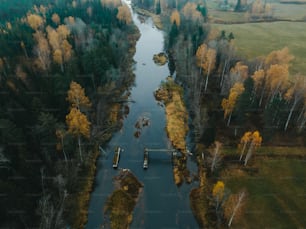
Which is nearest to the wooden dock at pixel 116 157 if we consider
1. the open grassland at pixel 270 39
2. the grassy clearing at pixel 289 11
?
the open grassland at pixel 270 39

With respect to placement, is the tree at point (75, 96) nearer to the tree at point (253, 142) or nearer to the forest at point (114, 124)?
the forest at point (114, 124)

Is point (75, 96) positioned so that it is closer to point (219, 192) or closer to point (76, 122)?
point (76, 122)

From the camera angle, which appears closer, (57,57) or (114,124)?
(114,124)

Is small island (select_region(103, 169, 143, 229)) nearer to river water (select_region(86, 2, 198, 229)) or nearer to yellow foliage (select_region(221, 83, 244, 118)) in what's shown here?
river water (select_region(86, 2, 198, 229))

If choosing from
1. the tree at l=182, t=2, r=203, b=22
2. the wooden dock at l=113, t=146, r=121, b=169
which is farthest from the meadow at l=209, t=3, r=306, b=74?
the wooden dock at l=113, t=146, r=121, b=169

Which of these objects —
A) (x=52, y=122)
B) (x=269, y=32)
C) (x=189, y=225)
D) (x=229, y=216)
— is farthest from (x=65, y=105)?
(x=269, y=32)

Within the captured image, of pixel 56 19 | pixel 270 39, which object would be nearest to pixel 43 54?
pixel 56 19

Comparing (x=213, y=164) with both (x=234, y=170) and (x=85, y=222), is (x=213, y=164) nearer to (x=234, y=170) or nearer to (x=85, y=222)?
(x=234, y=170)
